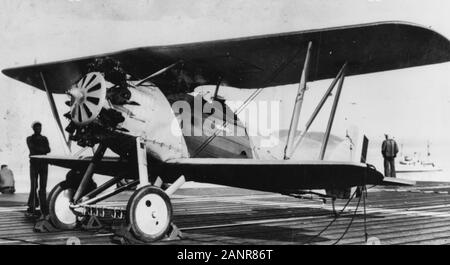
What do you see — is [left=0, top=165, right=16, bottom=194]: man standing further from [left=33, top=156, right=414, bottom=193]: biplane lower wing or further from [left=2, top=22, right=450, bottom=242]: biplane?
[left=33, top=156, right=414, bottom=193]: biplane lower wing

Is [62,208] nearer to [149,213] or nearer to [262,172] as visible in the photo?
[149,213]

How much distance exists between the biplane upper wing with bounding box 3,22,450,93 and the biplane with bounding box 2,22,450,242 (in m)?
0.02

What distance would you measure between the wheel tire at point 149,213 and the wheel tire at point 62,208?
211 cm

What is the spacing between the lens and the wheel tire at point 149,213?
21.1ft

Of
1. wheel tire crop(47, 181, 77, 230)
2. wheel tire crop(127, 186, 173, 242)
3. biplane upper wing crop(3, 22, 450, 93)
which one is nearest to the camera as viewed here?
wheel tire crop(127, 186, 173, 242)

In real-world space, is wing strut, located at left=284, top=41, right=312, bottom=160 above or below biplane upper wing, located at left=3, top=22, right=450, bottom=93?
below

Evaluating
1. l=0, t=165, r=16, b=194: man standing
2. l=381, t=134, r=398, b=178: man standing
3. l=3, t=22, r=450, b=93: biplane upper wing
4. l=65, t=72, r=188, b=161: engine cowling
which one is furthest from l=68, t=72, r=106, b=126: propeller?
l=381, t=134, r=398, b=178: man standing

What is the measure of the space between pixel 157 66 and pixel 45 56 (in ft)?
30.0

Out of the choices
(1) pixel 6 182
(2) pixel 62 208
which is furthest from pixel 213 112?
(1) pixel 6 182

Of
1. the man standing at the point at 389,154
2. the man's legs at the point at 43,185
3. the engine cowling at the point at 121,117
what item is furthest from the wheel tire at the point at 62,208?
the man standing at the point at 389,154

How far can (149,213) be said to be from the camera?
21.7 feet

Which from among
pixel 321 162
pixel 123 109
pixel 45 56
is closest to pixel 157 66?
pixel 123 109

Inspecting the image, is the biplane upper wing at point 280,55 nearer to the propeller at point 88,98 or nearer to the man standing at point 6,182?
the propeller at point 88,98

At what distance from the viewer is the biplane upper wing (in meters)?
6.87
